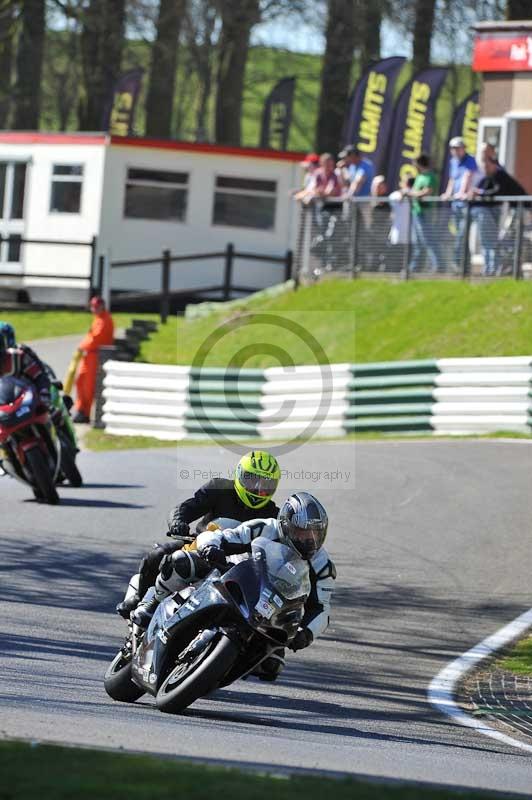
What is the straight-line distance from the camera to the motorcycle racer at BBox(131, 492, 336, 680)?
25.7ft

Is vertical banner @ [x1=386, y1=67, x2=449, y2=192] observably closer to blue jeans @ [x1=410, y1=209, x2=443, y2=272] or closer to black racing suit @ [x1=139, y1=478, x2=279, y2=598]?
blue jeans @ [x1=410, y1=209, x2=443, y2=272]

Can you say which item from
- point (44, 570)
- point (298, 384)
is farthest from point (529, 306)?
point (44, 570)

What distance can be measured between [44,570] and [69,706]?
443 centimetres

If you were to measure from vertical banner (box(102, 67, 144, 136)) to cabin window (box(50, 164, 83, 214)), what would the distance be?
5.92m

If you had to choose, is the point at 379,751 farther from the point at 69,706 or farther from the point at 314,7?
the point at 314,7

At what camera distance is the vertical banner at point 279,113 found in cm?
3791

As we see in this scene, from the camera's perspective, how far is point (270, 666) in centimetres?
802

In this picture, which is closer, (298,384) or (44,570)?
(44,570)

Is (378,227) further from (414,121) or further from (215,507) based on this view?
(215,507)

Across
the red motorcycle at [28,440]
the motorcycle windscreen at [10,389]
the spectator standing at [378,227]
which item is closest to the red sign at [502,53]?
the spectator standing at [378,227]

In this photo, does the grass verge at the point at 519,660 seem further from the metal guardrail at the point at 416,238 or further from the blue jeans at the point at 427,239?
the blue jeans at the point at 427,239

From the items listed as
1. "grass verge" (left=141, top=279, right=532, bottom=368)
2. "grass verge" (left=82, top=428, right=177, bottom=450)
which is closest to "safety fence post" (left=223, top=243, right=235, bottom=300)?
"grass verge" (left=141, top=279, right=532, bottom=368)

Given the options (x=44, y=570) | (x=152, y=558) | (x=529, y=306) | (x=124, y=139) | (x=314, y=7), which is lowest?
(x=44, y=570)

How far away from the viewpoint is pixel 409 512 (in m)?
14.8
